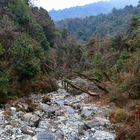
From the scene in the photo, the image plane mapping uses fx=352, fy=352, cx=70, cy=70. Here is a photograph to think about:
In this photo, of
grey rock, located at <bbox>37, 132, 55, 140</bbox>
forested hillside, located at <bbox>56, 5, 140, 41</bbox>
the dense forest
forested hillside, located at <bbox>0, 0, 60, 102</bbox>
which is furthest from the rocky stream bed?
forested hillside, located at <bbox>56, 5, 140, 41</bbox>

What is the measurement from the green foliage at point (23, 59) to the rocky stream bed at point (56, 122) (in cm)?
293

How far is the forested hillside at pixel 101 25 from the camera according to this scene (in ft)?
358

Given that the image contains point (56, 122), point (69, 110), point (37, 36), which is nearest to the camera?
point (56, 122)

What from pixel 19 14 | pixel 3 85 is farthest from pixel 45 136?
pixel 19 14

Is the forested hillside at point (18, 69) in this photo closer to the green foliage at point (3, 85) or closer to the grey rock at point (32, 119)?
the green foliage at point (3, 85)

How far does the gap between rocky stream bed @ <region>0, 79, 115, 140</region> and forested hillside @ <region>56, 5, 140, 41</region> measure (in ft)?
267

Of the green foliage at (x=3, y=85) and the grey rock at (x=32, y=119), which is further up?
the green foliage at (x=3, y=85)

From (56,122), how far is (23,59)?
8.54 meters

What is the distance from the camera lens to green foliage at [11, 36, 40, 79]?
26891mm

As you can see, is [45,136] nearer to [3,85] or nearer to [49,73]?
[3,85]

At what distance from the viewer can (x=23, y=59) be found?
2694cm

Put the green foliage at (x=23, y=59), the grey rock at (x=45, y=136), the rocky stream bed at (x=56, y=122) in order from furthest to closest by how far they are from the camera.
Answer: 1. the green foliage at (x=23, y=59)
2. the rocky stream bed at (x=56, y=122)
3. the grey rock at (x=45, y=136)

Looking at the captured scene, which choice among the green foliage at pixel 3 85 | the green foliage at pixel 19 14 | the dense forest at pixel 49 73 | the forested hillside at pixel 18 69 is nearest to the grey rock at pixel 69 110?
the dense forest at pixel 49 73

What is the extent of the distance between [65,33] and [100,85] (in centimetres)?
5589
